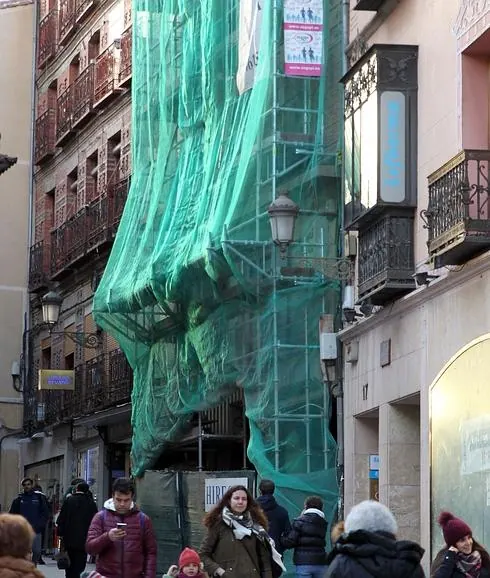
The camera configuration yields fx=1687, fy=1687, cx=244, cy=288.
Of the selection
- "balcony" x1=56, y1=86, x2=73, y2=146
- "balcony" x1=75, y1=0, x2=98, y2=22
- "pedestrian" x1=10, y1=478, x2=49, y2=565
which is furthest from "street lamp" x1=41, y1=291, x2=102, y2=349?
"pedestrian" x1=10, y1=478, x2=49, y2=565

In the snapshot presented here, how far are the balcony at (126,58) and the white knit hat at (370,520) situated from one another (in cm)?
2486

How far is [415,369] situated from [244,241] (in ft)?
13.9

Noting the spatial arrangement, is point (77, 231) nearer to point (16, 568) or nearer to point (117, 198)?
point (117, 198)

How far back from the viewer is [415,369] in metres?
17.5

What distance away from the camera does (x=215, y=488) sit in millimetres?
21062

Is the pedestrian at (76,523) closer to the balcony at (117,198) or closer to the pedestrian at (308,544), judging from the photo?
the pedestrian at (308,544)

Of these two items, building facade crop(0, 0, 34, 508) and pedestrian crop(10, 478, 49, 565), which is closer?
pedestrian crop(10, 478, 49, 565)

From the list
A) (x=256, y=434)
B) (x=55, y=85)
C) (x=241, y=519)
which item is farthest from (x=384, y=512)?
(x=55, y=85)

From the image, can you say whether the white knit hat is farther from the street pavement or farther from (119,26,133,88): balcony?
(119,26,133,88): balcony

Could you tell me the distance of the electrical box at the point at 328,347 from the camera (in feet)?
66.6

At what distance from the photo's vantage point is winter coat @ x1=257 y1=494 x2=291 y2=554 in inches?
658

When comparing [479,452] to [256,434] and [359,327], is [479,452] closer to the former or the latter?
[359,327]

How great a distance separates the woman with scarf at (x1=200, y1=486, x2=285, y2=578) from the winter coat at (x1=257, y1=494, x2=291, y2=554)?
13.6ft

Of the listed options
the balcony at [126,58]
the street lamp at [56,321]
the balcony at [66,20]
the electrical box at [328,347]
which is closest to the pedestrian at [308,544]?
the electrical box at [328,347]
